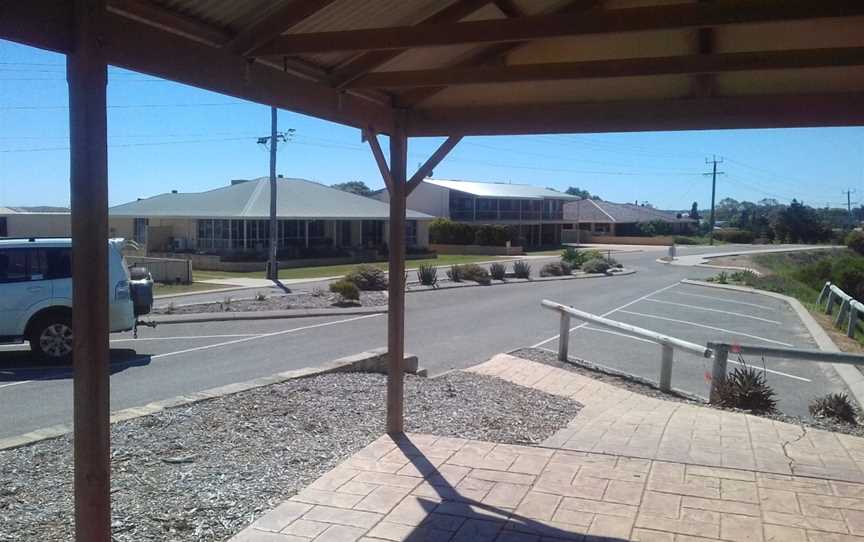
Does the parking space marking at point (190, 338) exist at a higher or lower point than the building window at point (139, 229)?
lower

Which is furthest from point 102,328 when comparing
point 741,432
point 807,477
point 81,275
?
point 741,432

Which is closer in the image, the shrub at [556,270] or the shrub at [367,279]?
the shrub at [367,279]

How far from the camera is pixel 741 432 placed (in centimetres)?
790

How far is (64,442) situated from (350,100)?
3530 millimetres

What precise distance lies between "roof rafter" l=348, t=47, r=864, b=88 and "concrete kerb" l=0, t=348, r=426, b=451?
11.4 feet

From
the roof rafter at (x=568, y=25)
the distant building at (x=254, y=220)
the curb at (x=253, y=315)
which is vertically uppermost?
the roof rafter at (x=568, y=25)

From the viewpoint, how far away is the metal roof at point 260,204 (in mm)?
44562

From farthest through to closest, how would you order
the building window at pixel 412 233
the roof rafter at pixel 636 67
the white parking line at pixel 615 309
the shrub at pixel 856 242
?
the shrub at pixel 856 242, the building window at pixel 412 233, the white parking line at pixel 615 309, the roof rafter at pixel 636 67

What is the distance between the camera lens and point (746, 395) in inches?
367

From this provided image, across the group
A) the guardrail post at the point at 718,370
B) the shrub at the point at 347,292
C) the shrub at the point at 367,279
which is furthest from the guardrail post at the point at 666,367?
the shrub at the point at 367,279

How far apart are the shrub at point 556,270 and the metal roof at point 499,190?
29634 millimetres

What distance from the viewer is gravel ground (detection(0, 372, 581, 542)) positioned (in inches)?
202

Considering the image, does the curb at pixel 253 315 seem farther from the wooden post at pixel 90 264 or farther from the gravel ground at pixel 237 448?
the wooden post at pixel 90 264

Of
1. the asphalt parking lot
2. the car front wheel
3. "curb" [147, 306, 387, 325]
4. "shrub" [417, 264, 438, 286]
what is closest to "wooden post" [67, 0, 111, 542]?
the asphalt parking lot
